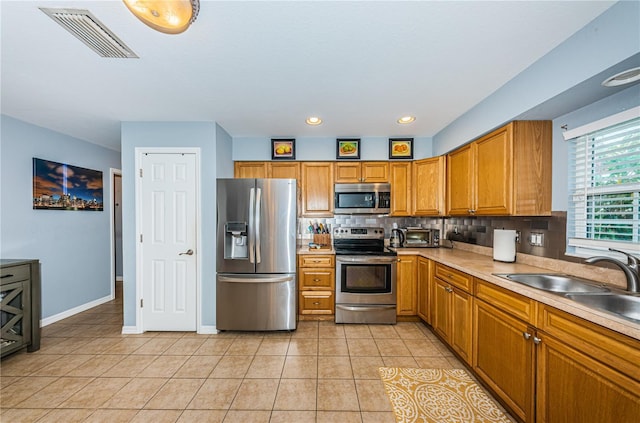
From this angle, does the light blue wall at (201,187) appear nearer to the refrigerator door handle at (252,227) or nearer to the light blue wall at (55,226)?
the refrigerator door handle at (252,227)

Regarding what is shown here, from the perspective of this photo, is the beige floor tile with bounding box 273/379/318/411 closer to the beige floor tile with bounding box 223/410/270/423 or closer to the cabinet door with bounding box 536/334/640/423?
the beige floor tile with bounding box 223/410/270/423

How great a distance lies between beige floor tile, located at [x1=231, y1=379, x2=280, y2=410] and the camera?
1.89 meters

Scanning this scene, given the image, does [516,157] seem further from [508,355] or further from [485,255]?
[508,355]

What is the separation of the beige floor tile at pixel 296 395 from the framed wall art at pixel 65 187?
359 cm

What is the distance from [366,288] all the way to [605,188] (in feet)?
7.51

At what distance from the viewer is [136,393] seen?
79.7 inches

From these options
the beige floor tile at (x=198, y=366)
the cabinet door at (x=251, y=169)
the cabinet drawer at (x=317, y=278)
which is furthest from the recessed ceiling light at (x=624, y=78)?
the beige floor tile at (x=198, y=366)

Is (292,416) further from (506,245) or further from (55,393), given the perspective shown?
(506,245)

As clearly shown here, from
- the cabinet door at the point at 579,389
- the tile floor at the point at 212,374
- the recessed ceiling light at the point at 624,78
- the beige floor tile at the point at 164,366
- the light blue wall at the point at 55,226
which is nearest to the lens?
the cabinet door at the point at 579,389

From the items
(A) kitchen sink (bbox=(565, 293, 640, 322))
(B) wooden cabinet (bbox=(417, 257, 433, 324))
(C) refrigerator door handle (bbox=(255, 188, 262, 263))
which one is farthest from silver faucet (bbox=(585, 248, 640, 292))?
(C) refrigerator door handle (bbox=(255, 188, 262, 263))

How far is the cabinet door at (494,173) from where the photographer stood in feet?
7.26

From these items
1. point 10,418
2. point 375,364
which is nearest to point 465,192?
point 375,364

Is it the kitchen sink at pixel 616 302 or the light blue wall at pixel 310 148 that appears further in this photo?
the light blue wall at pixel 310 148

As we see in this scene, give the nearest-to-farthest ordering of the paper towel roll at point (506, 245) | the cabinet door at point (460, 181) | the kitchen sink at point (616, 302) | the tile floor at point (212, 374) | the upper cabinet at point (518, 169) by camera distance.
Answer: the kitchen sink at point (616, 302) → the tile floor at point (212, 374) → the upper cabinet at point (518, 169) → the paper towel roll at point (506, 245) → the cabinet door at point (460, 181)
